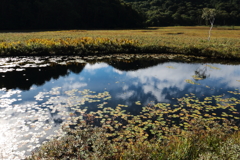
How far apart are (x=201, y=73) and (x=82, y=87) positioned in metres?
12.4

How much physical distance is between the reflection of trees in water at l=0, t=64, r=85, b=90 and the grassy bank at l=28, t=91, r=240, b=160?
5.64 m

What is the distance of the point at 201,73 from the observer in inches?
809

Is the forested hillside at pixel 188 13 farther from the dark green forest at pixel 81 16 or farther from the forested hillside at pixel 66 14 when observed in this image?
the forested hillside at pixel 66 14

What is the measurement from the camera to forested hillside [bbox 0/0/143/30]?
70062 millimetres

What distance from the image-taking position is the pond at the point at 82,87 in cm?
888

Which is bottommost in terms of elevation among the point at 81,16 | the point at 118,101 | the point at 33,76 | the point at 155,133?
the point at 155,133

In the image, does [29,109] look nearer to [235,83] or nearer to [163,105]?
[163,105]

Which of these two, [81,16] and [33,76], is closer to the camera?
[33,76]

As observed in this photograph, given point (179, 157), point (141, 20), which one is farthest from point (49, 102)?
point (141, 20)

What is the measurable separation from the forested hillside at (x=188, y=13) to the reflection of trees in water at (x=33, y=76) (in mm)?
93456

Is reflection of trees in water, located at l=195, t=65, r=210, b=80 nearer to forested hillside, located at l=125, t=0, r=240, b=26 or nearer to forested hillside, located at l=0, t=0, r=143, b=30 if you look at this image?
forested hillside, located at l=0, t=0, r=143, b=30

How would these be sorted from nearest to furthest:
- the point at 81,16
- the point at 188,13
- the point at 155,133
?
the point at 155,133, the point at 81,16, the point at 188,13

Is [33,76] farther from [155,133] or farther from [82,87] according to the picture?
[155,133]

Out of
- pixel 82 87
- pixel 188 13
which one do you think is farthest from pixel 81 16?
pixel 82 87
